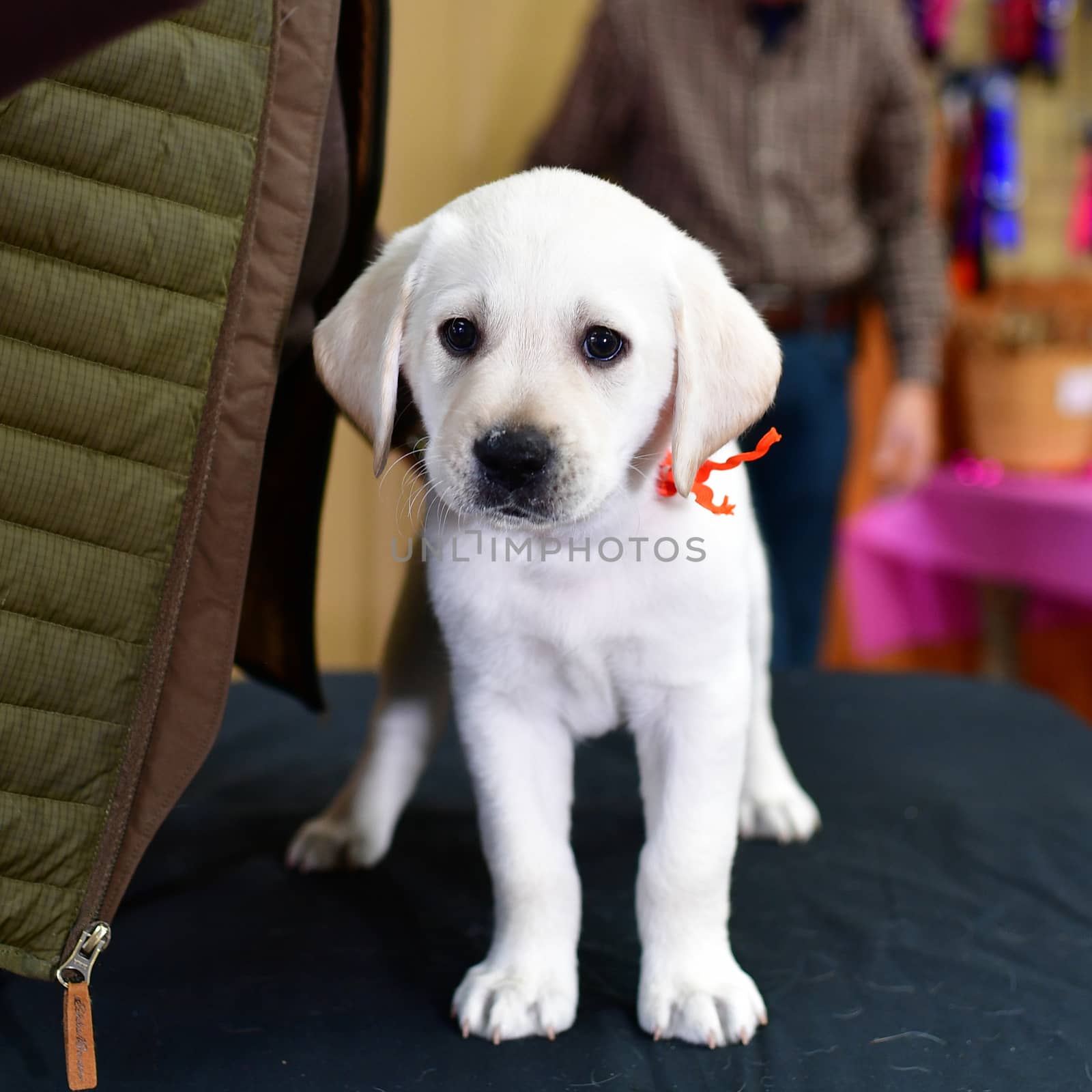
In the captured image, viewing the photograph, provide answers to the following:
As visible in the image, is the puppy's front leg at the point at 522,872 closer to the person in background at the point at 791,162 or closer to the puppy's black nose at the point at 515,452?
the puppy's black nose at the point at 515,452

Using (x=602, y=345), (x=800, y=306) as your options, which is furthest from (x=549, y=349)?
(x=800, y=306)

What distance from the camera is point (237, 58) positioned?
105 cm

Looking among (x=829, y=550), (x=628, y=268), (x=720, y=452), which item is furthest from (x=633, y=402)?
(x=829, y=550)

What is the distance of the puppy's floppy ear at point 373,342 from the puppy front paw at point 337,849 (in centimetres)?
56

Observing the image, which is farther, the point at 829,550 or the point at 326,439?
the point at 829,550

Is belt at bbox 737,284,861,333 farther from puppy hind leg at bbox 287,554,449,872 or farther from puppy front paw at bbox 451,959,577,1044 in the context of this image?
puppy front paw at bbox 451,959,577,1044

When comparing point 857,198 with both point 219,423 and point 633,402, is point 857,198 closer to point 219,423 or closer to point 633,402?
point 633,402

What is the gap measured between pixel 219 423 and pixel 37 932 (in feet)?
1.56

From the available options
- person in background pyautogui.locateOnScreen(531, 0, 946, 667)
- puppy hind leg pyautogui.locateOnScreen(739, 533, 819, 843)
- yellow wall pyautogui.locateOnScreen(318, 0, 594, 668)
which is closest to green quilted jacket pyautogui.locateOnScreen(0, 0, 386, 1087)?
puppy hind leg pyautogui.locateOnScreen(739, 533, 819, 843)

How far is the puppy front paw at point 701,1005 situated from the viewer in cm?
106

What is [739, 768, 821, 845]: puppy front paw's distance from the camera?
154 cm

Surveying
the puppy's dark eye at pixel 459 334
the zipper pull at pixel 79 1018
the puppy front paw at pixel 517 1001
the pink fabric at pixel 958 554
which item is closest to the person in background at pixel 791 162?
the pink fabric at pixel 958 554

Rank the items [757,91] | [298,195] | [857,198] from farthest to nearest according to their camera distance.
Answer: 1. [857,198]
2. [757,91]
3. [298,195]

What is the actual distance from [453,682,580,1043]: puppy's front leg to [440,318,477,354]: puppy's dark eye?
35 cm
